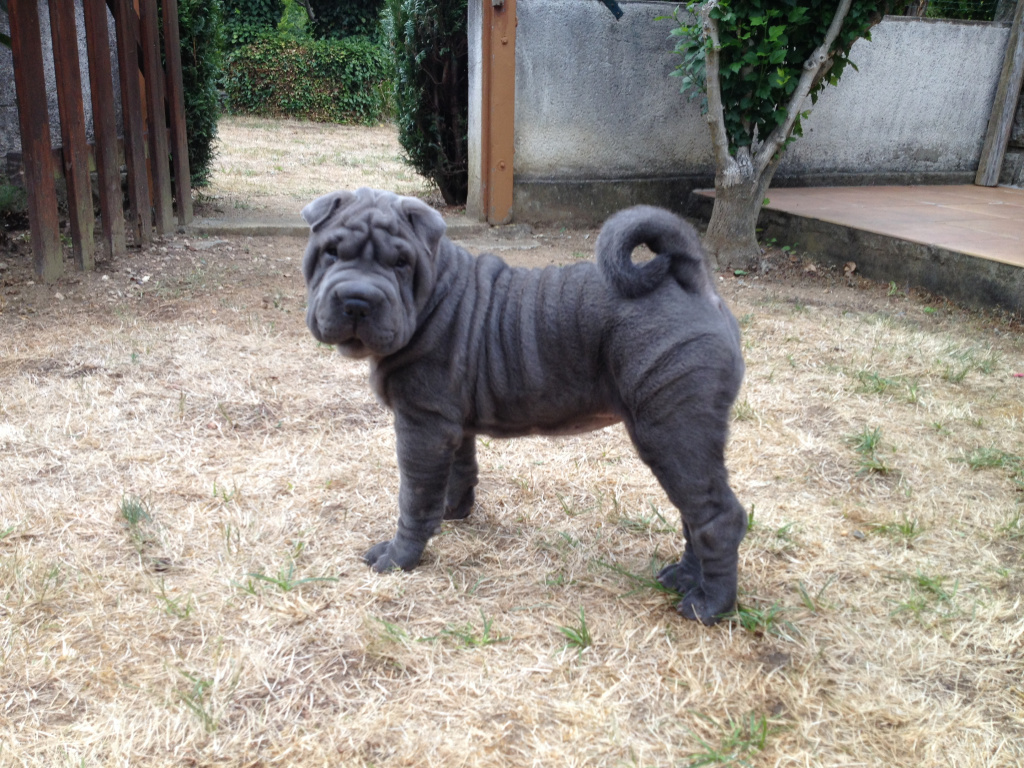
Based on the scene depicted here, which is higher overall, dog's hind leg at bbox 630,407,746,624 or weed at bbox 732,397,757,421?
dog's hind leg at bbox 630,407,746,624

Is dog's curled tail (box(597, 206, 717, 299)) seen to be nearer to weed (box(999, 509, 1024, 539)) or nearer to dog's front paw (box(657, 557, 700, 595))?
dog's front paw (box(657, 557, 700, 595))

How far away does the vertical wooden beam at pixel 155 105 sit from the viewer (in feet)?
23.1

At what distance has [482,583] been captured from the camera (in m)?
3.13

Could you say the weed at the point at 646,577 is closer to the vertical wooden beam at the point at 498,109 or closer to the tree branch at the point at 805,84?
the tree branch at the point at 805,84

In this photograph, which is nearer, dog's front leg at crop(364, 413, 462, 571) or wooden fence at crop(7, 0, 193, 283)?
dog's front leg at crop(364, 413, 462, 571)

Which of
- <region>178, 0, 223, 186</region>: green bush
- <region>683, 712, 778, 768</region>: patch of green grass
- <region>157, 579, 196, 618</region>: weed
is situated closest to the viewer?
<region>683, 712, 778, 768</region>: patch of green grass

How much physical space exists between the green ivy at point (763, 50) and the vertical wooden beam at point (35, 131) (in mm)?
5165

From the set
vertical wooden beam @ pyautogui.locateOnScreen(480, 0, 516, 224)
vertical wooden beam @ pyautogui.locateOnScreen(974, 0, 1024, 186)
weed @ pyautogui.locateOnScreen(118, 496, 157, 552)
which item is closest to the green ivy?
vertical wooden beam @ pyautogui.locateOnScreen(480, 0, 516, 224)

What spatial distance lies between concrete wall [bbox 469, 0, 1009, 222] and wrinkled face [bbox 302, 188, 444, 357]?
20.3 ft

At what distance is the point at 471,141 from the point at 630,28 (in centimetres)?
204

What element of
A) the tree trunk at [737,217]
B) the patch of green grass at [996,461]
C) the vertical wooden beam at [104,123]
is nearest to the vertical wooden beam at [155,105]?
the vertical wooden beam at [104,123]

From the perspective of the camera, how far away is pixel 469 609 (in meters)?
2.96

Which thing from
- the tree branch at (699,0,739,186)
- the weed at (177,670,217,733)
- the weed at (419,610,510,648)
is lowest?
the weed at (419,610,510,648)

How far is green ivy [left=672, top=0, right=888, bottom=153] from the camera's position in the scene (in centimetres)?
690
